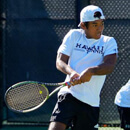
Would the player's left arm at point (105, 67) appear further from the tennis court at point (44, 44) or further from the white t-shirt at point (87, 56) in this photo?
the tennis court at point (44, 44)

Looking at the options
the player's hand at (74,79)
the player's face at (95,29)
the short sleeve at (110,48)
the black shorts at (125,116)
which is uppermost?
the player's face at (95,29)

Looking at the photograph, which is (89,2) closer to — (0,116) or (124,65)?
(124,65)

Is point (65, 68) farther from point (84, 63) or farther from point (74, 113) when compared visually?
point (74, 113)

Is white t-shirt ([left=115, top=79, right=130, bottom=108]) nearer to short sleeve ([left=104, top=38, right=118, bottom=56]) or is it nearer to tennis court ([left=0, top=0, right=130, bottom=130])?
short sleeve ([left=104, top=38, right=118, bottom=56])

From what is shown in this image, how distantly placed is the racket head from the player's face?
2.35ft

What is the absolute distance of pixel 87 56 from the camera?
3688 millimetres

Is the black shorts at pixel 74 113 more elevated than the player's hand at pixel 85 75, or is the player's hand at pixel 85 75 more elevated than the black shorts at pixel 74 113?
the player's hand at pixel 85 75

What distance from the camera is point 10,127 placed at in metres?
6.04

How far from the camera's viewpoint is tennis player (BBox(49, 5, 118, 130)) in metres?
3.66

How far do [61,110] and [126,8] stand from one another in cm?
254

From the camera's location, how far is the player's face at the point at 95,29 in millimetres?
3666

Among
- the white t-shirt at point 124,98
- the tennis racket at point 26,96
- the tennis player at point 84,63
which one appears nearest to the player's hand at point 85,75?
the tennis player at point 84,63

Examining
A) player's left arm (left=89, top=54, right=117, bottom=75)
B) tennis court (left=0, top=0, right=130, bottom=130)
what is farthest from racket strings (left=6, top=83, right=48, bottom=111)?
tennis court (left=0, top=0, right=130, bottom=130)

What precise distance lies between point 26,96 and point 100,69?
88 cm
